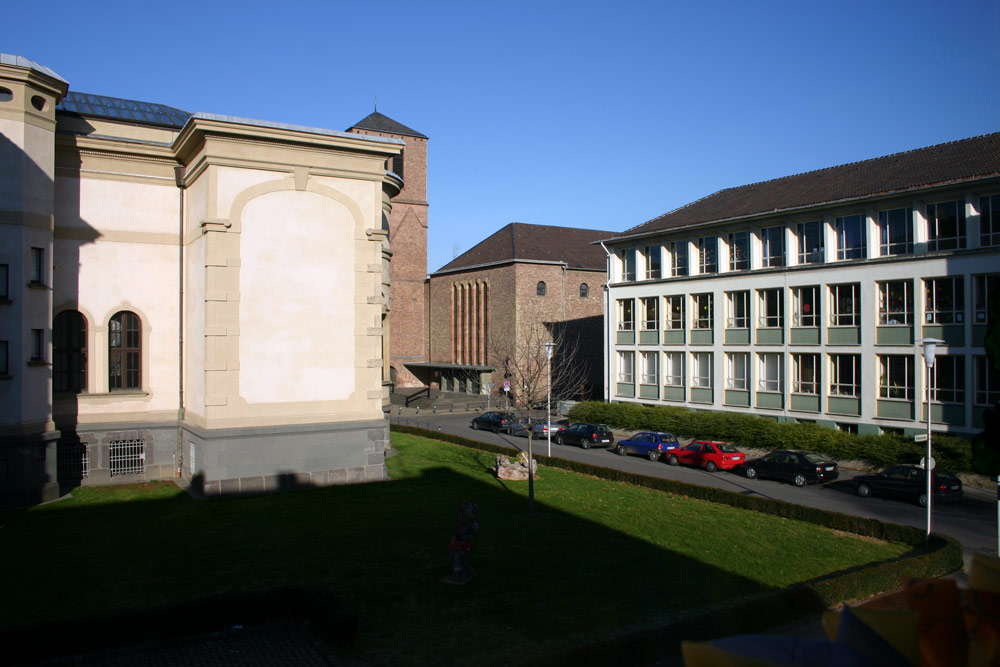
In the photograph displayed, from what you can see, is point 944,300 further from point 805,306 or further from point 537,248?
point 537,248

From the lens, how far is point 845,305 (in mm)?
33062

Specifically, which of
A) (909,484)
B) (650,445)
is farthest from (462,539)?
(650,445)

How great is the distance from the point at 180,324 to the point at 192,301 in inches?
62.7

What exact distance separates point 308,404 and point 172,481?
5228mm

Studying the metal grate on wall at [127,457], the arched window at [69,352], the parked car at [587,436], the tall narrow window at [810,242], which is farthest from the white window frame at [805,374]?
the arched window at [69,352]

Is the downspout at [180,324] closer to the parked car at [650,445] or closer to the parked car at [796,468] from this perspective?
the parked car at [650,445]

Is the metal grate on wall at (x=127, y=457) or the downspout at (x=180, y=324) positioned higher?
the downspout at (x=180, y=324)

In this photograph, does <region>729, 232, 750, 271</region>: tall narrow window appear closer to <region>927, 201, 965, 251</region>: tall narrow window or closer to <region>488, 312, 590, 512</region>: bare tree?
<region>927, 201, 965, 251</region>: tall narrow window

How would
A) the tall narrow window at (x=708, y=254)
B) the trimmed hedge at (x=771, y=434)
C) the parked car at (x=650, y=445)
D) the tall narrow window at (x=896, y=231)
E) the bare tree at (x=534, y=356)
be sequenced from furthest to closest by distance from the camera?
1. the bare tree at (x=534, y=356)
2. the tall narrow window at (x=708, y=254)
3. the parked car at (x=650, y=445)
4. the tall narrow window at (x=896, y=231)
5. the trimmed hedge at (x=771, y=434)

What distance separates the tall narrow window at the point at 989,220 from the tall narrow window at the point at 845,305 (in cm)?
535

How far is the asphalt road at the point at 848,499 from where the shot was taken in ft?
67.3

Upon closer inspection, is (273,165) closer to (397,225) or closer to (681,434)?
(681,434)

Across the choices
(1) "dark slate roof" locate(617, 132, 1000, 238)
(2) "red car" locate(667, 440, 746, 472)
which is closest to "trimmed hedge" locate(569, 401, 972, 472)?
(2) "red car" locate(667, 440, 746, 472)

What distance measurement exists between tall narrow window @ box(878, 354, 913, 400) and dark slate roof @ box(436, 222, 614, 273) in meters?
32.3
